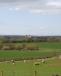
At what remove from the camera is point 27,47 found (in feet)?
A: 338

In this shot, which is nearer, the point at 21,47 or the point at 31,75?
the point at 31,75

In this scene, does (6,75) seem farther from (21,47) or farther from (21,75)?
(21,47)

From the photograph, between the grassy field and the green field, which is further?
the green field

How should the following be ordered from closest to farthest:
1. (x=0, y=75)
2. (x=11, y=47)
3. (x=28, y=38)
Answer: (x=0, y=75), (x=11, y=47), (x=28, y=38)

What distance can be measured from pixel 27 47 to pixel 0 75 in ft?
247

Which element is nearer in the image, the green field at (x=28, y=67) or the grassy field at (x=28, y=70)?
the grassy field at (x=28, y=70)

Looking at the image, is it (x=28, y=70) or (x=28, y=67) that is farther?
(x=28, y=67)

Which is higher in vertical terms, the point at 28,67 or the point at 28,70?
the point at 28,70

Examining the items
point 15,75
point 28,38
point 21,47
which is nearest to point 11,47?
point 21,47

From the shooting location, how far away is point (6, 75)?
29.0m

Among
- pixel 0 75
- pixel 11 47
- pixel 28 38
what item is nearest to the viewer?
pixel 0 75

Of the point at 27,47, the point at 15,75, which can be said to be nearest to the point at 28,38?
the point at 27,47

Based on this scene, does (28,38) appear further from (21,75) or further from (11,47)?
(21,75)

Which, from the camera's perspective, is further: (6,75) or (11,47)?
(11,47)
